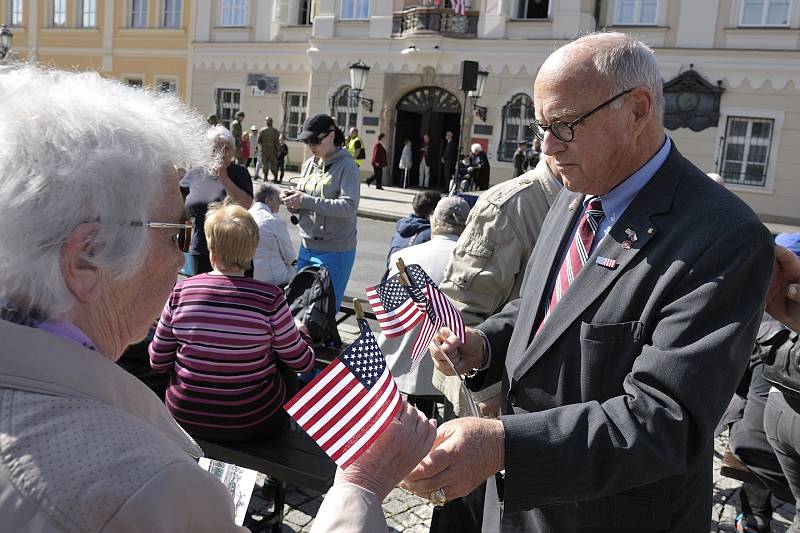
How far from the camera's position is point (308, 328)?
4.61 m

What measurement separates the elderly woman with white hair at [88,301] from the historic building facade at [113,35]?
28.0m

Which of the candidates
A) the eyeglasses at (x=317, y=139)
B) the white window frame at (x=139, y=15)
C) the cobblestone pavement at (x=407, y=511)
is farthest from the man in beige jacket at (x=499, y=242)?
the white window frame at (x=139, y=15)

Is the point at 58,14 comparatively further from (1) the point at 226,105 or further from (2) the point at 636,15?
(2) the point at 636,15

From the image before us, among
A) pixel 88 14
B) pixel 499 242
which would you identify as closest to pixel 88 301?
pixel 499 242

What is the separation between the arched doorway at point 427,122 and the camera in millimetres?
23469

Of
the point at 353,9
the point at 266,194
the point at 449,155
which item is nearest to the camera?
the point at 266,194

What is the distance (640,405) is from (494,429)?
13.3 inches

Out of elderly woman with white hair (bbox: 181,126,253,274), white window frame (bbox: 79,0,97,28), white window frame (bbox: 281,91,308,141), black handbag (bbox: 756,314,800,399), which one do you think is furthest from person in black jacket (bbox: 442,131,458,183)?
black handbag (bbox: 756,314,800,399)

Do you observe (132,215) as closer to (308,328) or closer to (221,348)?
(221,348)

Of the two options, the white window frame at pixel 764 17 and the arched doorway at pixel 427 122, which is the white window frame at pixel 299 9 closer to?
the arched doorway at pixel 427 122

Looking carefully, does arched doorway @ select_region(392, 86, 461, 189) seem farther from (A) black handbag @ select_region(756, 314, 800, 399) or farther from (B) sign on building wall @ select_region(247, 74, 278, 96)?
(A) black handbag @ select_region(756, 314, 800, 399)

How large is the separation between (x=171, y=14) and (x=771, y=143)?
22013mm

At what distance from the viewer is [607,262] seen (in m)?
1.92

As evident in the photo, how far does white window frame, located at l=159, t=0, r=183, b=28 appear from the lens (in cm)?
2845
